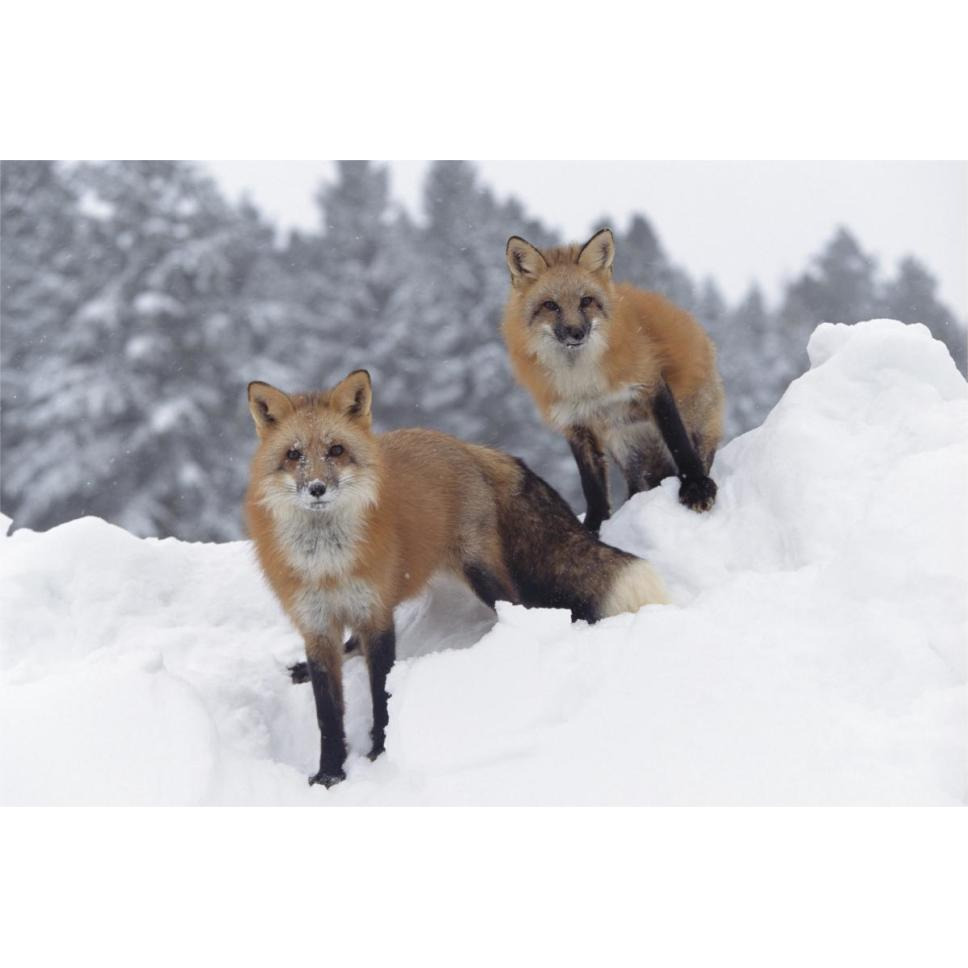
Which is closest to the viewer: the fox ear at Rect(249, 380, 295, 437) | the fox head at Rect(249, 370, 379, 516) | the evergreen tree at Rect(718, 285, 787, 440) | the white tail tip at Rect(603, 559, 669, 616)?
the fox head at Rect(249, 370, 379, 516)

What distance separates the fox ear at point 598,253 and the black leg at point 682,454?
82 cm

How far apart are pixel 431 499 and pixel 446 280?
1214 centimetres

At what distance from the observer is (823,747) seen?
148 inches

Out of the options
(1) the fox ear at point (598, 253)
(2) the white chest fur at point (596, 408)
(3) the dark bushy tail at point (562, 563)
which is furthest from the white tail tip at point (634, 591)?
(1) the fox ear at point (598, 253)

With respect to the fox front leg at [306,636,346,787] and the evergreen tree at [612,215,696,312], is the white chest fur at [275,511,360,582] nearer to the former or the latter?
the fox front leg at [306,636,346,787]

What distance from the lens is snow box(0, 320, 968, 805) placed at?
3.86m

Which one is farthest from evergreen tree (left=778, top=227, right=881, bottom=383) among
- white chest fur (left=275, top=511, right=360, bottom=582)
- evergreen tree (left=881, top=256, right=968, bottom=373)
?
white chest fur (left=275, top=511, right=360, bottom=582)

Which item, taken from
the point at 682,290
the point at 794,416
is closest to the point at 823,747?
the point at 794,416

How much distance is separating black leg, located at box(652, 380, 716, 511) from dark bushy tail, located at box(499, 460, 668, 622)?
2.22 ft

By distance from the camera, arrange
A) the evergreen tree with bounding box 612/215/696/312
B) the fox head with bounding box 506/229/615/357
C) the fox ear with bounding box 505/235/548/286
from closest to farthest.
→ 1. the fox head with bounding box 506/229/615/357
2. the fox ear with bounding box 505/235/548/286
3. the evergreen tree with bounding box 612/215/696/312

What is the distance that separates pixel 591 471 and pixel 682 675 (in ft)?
7.02

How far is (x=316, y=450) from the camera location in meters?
4.45

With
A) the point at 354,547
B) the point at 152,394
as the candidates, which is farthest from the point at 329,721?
the point at 152,394

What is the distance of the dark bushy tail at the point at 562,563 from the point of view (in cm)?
510
